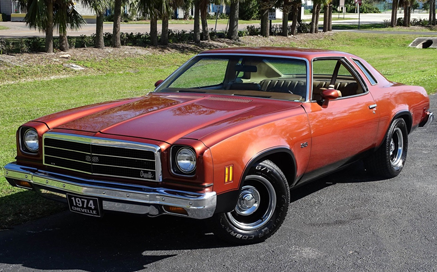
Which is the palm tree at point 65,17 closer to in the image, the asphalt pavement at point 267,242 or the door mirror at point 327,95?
the asphalt pavement at point 267,242

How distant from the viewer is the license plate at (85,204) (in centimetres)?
430

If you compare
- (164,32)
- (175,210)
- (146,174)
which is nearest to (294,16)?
(164,32)

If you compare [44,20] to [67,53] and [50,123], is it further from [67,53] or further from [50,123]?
[50,123]

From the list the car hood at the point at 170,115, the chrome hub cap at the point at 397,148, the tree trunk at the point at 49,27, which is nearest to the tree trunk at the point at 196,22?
the tree trunk at the point at 49,27

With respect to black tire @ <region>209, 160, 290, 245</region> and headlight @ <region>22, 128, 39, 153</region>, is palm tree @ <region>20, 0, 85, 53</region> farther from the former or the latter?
black tire @ <region>209, 160, 290, 245</region>

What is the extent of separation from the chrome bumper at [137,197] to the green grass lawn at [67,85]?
3.83ft

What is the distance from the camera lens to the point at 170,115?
4871mm

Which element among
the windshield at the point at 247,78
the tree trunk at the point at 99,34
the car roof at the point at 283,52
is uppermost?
the tree trunk at the point at 99,34

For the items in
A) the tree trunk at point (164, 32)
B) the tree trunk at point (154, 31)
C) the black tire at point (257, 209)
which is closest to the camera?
the black tire at point (257, 209)

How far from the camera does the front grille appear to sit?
166 inches

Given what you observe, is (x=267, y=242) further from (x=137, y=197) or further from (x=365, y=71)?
(x=365, y=71)

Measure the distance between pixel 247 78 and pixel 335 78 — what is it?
130 centimetres

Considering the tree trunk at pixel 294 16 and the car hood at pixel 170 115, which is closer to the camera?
the car hood at pixel 170 115

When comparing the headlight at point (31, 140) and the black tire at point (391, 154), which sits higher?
the headlight at point (31, 140)
